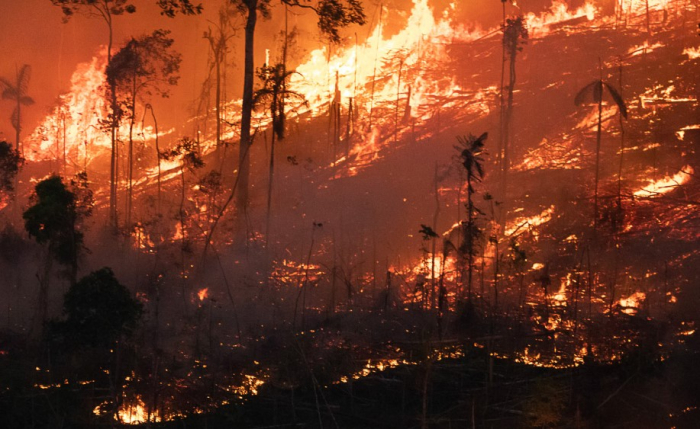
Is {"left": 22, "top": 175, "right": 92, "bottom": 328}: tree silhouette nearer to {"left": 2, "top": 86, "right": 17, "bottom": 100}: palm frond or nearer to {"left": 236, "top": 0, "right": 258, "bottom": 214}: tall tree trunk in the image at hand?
{"left": 236, "top": 0, "right": 258, "bottom": 214}: tall tree trunk

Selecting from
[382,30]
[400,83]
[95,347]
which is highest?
[382,30]

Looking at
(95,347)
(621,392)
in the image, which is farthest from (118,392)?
(621,392)

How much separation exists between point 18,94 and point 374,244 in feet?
76.8

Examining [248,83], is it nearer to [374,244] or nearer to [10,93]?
[374,244]

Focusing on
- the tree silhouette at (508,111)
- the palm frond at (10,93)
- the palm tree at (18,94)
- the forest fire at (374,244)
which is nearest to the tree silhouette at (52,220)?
the forest fire at (374,244)

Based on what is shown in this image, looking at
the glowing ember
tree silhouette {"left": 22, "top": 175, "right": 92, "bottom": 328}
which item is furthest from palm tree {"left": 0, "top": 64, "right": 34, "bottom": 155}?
the glowing ember

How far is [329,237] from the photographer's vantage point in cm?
2009

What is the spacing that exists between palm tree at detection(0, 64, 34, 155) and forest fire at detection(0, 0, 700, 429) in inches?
8.9

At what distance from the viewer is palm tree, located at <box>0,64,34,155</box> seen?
3403 centimetres

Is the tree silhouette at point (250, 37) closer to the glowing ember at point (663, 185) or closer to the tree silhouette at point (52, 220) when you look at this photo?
the tree silhouette at point (52, 220)

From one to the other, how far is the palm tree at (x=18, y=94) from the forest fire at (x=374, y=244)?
0.74 feet

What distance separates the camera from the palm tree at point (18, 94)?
3403 cm

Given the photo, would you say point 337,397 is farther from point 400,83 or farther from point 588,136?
point 400,83

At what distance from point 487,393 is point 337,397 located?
92.2 inches
